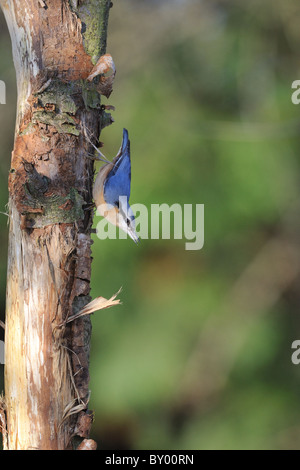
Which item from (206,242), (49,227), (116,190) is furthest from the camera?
(206,242)

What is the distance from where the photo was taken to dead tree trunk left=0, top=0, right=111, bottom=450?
1424mm

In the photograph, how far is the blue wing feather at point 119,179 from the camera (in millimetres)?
1729

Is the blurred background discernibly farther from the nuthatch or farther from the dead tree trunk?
the dead tree trunk

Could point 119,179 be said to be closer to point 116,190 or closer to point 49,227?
point 116,190

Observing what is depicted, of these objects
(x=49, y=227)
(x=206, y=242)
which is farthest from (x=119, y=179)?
(x=206, y=242)

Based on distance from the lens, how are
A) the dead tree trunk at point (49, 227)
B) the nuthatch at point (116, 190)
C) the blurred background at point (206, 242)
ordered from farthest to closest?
the blurred background at point (206, 242) < the nuthatch at point (116, 190) < the dead tree trunk at point (49, 227)

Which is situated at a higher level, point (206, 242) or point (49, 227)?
point (206, 242)

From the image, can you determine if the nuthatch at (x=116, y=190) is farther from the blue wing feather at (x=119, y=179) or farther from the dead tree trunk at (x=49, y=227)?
the dead tree trunk at (x=49, y=227)

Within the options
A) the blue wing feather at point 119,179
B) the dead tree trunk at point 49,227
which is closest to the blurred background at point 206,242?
the blue wing feather at point 119,179

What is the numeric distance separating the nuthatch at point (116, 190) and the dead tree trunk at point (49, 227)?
144 millimetres

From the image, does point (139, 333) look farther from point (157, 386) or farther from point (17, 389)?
point (17, 389)

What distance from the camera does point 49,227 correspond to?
1.46 metres

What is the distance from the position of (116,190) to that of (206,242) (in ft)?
3.89
